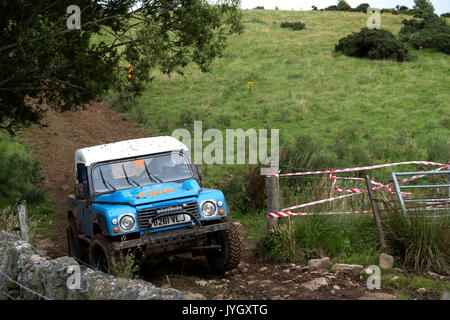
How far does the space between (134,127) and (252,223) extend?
1068cm

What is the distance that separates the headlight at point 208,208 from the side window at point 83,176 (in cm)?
201

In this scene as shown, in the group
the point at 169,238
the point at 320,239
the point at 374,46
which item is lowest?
the point at 320,239

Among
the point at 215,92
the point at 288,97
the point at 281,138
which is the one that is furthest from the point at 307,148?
the point at 215,92

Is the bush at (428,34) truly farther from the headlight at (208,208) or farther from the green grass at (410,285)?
the headlight at (208,208)

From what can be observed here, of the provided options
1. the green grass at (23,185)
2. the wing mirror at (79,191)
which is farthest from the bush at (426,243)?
the green grass at (23,185)

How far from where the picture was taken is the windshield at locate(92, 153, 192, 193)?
8.02m

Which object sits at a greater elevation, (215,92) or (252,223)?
(215,92)

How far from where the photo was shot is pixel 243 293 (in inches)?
253

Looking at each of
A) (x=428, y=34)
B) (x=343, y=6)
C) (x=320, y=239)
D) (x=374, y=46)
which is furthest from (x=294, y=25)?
(x=320, y=239)

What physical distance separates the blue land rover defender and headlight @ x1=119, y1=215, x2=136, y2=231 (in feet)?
0.04

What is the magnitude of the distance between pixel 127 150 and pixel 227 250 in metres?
2.25

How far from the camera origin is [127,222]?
697cm

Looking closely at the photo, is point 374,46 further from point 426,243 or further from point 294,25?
point 426,243

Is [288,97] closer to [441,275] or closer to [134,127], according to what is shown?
[134,127]
